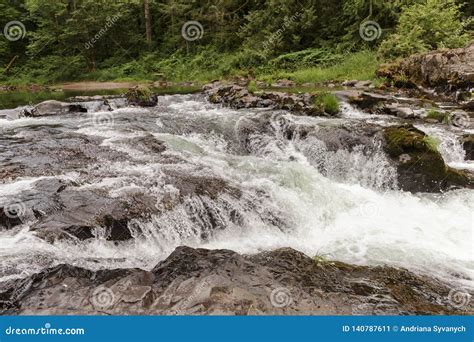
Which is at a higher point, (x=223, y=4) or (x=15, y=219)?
(x=223, y=4)

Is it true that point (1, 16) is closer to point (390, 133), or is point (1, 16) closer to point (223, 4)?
point (223, 4)

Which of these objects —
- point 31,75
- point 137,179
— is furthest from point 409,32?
point 31,75

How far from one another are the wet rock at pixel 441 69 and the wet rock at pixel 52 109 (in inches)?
506

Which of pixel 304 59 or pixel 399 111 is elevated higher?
pixel 304 59

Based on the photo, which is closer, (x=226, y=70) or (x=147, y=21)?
(x=226, y=70)

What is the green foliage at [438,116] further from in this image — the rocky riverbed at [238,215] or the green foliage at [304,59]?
the green foliage at [304,59]

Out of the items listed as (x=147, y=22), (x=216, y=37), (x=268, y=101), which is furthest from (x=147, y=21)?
(x=268, y=101)

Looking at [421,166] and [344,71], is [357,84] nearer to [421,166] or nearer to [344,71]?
[344,71]

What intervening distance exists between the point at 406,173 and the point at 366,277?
4.22 m

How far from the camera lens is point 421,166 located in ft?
27.6

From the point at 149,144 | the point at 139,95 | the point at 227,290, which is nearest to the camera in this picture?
the point at 227,290

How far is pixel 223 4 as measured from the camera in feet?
98.0

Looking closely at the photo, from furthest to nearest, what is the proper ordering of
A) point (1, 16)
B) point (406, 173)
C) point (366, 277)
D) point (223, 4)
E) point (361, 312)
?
point (1, 16), point (223, 4), point (406, 173), point (366, 277), point (361, 312)

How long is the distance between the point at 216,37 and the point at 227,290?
2927 cm
